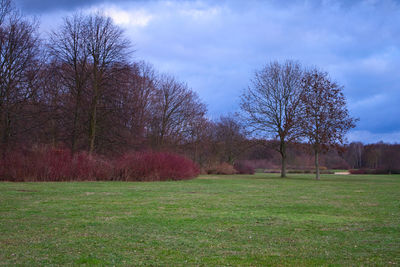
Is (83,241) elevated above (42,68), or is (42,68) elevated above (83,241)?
(42,68)

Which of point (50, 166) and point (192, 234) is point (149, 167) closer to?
point (50, 166)

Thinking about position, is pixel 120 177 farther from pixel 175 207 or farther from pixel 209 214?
pixel 209 214

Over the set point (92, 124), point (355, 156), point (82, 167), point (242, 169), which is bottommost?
point (242, 169)

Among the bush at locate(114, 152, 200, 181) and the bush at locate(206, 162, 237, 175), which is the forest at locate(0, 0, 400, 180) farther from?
the bush at locate(206, 162, 237, 175)

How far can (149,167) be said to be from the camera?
27141 mm

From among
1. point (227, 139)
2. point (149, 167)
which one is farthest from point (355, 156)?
point (149, 167)

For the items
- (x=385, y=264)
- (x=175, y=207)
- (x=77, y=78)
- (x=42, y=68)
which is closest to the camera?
(x=385, y=264)

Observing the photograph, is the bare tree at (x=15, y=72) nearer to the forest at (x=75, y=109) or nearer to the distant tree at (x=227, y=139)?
the forest at (x=75, y=109)

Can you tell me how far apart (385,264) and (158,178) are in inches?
893

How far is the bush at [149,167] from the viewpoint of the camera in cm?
2611

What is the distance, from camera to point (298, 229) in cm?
824

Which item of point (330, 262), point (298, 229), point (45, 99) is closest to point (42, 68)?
point (45, 99)

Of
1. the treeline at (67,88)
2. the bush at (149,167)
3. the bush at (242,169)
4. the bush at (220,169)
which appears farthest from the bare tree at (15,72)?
the bush at (242,169)

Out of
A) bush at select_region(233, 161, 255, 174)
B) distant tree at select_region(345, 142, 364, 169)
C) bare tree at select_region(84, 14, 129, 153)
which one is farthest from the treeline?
distant tree at select_region(345, 142, 364, 169)
